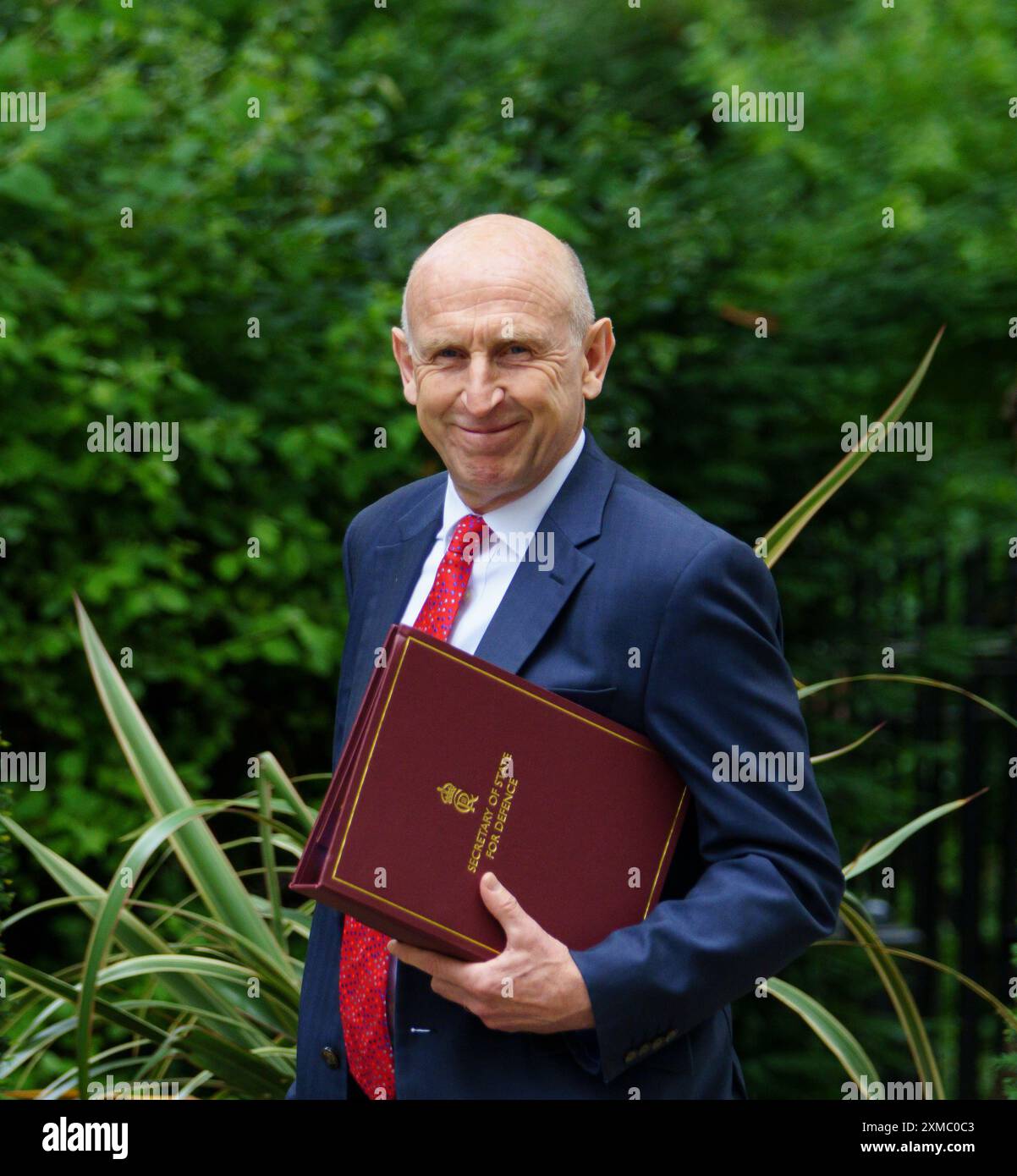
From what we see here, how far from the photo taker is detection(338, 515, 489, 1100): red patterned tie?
79.1 inches

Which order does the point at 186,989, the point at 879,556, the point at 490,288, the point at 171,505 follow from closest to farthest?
the point at 490,288
the point at 186,989
the point at 171,505
the point at 879,556

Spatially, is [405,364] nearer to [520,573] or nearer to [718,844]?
[520,573]

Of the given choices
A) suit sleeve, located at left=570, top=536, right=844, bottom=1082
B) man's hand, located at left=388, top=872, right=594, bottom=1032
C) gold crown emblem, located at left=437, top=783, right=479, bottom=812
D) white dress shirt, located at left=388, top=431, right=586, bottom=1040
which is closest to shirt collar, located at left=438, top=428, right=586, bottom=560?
white dress shirt, located at left=388, top=431, right=586, bottom=1040

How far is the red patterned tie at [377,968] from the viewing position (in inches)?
79.1

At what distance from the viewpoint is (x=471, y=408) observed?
197cm

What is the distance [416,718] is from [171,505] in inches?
92.6

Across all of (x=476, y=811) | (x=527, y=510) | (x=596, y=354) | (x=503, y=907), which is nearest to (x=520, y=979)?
(x=503, y=907)

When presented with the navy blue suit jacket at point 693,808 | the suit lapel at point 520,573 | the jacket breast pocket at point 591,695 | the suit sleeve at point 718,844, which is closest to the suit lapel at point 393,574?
the suit lapel at point 520,573

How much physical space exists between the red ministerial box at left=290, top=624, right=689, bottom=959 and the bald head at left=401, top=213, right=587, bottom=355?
51 cm

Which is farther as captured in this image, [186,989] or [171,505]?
[171,505]

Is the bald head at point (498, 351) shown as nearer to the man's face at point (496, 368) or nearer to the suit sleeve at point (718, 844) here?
the man's face at point (496, 368)
